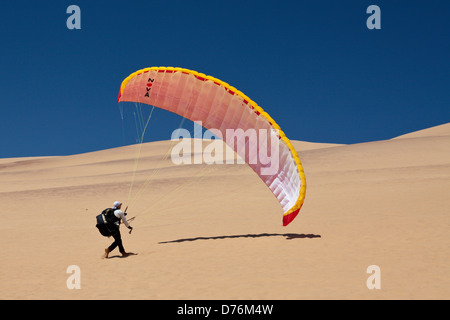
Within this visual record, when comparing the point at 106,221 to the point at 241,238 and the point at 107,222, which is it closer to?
the point at 107,222

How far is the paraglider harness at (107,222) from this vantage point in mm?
11367

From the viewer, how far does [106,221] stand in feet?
37.4

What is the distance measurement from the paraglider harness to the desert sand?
2.48 ft

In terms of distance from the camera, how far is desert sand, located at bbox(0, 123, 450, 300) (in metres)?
8.77

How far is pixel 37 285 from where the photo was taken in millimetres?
9523

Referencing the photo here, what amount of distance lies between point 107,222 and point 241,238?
160 inches

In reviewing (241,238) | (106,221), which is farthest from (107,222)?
(241,238)
